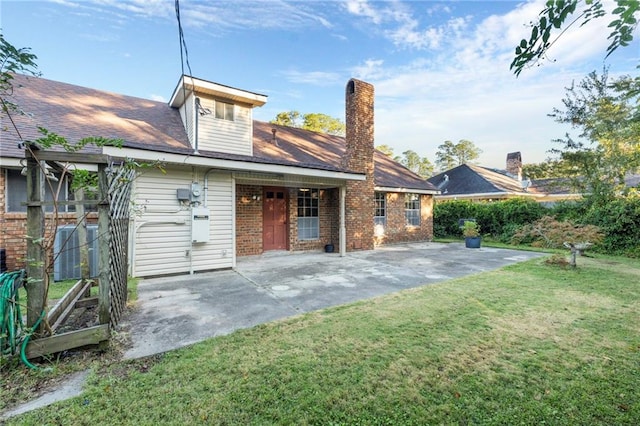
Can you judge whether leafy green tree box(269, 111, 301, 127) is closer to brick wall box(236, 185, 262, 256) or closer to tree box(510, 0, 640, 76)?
brick wall box(236, 185, 262, 256)

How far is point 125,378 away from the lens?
2.31m

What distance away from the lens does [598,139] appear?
35.8 ft

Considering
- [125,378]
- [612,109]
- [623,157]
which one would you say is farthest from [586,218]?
[125,378]

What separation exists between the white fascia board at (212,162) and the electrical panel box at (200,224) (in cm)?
104

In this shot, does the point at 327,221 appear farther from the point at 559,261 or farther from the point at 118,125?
the point at 118,125

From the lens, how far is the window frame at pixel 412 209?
488 inches

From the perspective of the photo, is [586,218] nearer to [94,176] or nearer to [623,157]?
[623,157]

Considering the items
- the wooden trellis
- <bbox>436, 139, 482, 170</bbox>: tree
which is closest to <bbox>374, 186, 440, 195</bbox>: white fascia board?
the wooden trellis

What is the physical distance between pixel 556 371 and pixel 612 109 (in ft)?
44.9

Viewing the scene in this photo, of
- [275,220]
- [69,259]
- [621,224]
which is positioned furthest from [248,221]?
[621,224]

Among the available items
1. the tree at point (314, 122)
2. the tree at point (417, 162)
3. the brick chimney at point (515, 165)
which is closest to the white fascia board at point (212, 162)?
the tree at point (314, 122)

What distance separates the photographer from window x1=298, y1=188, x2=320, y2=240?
958 centimetres

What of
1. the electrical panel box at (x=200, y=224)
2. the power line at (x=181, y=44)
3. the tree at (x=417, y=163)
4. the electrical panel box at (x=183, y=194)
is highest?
the tree at (x=417, y=163)

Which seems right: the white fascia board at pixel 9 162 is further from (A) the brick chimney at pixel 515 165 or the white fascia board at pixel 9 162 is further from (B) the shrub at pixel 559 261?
(A) the brick chimney at pixel 515 165
